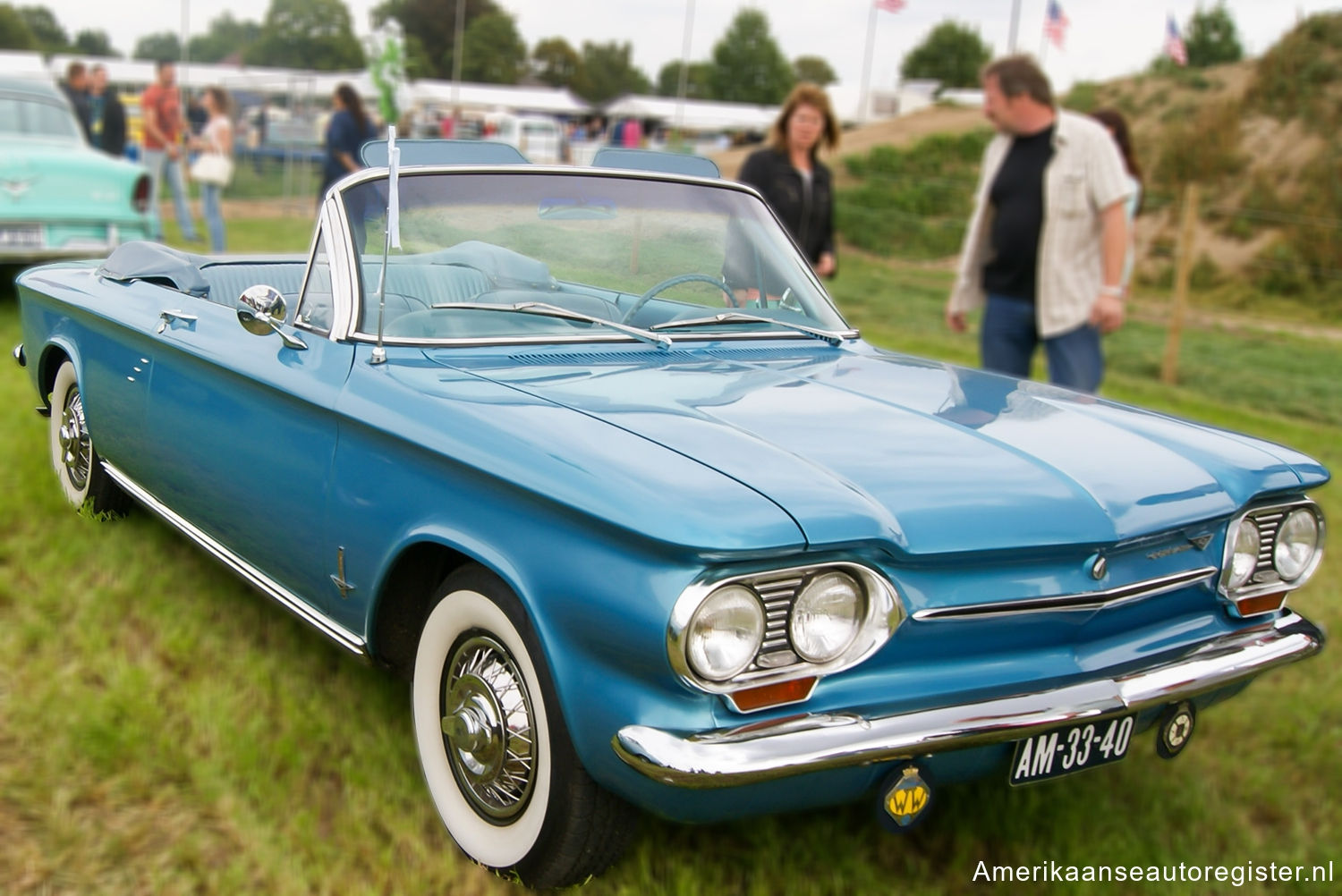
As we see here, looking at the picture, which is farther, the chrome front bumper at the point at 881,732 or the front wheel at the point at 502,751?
the front wheel at the point at 502,751

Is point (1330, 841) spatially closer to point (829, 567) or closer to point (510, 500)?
point (829, 567)

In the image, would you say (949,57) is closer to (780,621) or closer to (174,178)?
(174,178)

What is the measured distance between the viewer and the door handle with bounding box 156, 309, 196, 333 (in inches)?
112

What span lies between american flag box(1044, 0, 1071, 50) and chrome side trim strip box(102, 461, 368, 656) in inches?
1117

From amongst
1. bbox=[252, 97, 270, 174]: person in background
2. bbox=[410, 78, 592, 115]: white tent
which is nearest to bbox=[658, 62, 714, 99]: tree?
bbox=[410, 78, 592, 115]: white tent

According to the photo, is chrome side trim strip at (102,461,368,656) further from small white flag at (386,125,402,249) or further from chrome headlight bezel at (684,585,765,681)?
chrome headlight bezel at (684,585,765,681)

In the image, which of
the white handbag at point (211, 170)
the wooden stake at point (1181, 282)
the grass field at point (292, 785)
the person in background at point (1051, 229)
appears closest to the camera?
the grass field at point (292, 785)

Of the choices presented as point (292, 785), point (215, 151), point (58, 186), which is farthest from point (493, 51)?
point (292, 785)

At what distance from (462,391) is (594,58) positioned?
311ft

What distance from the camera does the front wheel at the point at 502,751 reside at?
201 cm

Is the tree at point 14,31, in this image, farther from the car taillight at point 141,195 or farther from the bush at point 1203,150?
the car taillight at point 141,195

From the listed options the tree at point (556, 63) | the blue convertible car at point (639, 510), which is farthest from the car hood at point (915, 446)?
the tree at point (556, 63)

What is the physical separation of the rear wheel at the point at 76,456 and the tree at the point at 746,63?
267 feet

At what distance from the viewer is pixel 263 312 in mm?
2672
